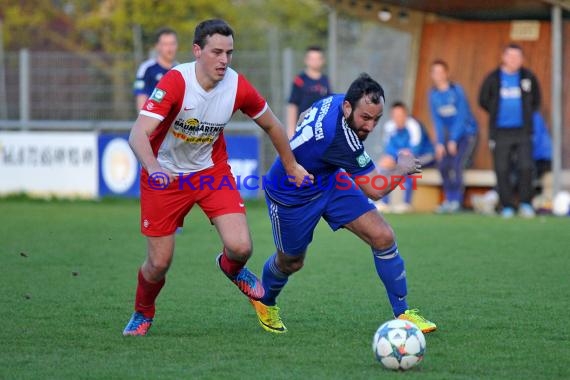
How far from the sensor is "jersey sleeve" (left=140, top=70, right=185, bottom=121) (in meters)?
6.43

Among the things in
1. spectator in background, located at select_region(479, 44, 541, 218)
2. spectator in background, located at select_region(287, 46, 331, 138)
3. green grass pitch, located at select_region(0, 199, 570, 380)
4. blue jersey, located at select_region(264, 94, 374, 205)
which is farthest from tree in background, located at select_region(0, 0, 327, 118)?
blue jersey, located at select_region(264, 94, 374, 205)

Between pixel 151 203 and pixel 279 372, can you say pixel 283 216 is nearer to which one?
pixel 151 203

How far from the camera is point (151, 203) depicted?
6.77 meters

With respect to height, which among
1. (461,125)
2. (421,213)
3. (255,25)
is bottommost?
(421,213)

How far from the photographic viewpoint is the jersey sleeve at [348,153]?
6.70m

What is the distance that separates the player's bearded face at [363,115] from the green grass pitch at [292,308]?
1.31m

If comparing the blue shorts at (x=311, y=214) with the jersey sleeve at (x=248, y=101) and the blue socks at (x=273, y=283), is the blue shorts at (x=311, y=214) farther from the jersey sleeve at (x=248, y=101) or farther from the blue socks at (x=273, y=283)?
the jersey sleeve at (x=248, y=101)

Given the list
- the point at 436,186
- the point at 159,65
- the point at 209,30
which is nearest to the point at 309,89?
the point at 159,65

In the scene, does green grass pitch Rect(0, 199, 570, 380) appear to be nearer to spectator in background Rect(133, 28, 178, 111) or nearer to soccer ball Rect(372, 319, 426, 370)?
soccer ball Rect(372, 319, 426, 370)

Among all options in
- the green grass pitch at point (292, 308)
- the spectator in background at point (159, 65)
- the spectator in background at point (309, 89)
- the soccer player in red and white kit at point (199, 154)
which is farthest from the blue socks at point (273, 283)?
the spectator in background at point (309, 89)

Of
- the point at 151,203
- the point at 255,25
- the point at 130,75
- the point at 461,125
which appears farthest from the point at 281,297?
the point at 255,25

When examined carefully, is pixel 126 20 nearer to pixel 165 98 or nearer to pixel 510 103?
pixel 510 103

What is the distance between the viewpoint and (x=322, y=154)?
6.83 m

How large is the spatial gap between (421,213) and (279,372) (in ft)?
33.8
